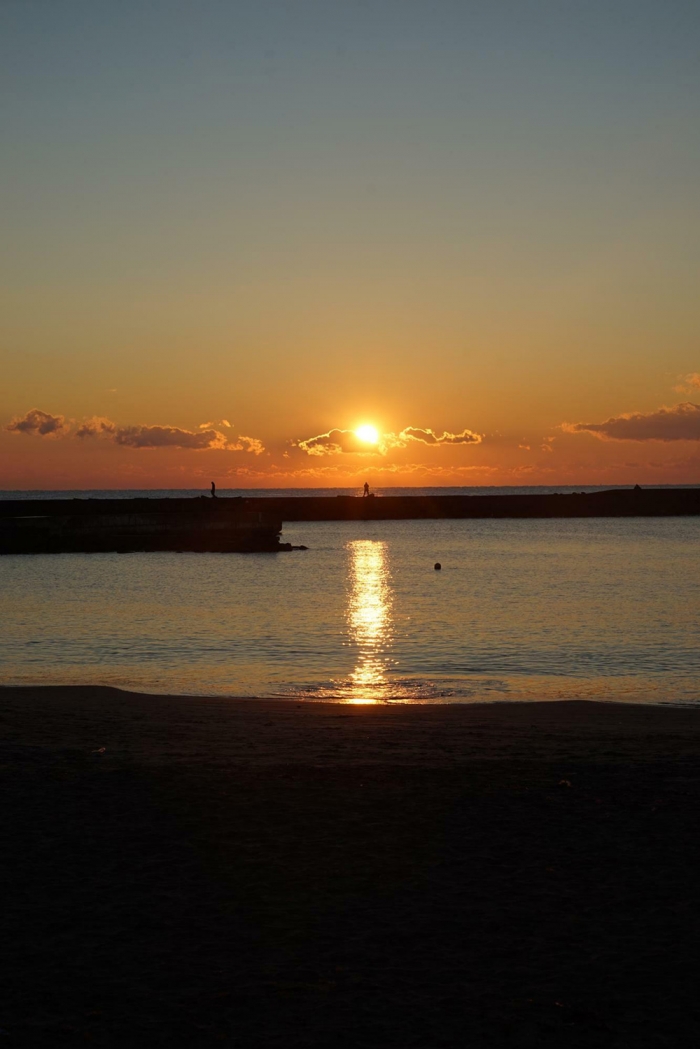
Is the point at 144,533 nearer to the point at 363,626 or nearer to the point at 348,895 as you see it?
the point at 363,626

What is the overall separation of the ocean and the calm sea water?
0.28ft

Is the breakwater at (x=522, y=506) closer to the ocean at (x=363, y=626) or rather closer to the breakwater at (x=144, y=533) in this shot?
the breakwater at (x=144, y=533)

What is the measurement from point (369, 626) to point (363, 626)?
0.21 m

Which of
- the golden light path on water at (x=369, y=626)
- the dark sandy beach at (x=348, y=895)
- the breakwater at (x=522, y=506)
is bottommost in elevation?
the golden light path on water at (x=369, y=626)

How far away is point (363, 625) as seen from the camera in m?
34.3

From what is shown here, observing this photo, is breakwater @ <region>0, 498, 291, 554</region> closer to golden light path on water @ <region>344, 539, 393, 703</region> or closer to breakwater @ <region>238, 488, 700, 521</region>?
golden light path on water @ <region>344, 539, 393, 703</region>

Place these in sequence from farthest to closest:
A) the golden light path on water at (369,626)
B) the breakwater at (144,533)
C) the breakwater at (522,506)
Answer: the breakwater at (522,506), the breakwater at (144,533), the golden light path on water at (369,626)

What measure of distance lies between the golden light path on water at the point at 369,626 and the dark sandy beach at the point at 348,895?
8301mm

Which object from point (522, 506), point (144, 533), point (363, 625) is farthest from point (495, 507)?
point (363, 625)

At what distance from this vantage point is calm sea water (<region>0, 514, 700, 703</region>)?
74.2 feet

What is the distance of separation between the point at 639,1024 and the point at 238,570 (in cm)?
5798

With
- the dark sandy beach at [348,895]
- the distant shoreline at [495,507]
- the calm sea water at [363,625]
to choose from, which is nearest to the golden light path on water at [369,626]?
the calm sea water at [363,625]

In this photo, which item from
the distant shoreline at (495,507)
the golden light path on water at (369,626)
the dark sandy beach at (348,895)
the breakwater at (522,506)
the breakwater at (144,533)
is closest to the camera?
the dark sandy beach at (348,895)

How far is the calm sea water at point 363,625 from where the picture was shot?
22625mm
